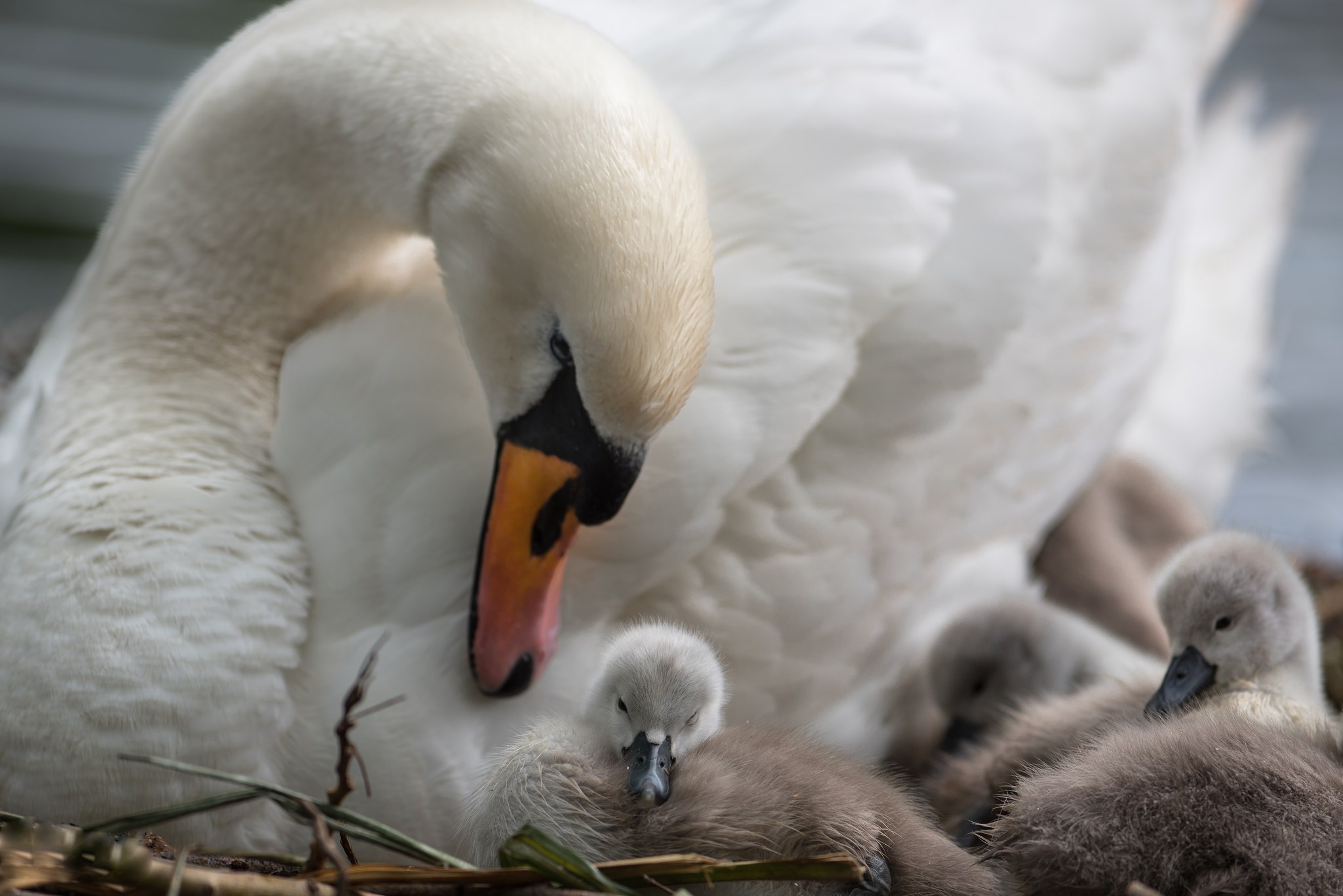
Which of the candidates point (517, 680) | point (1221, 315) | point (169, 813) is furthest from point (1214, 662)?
point (1221, 315)

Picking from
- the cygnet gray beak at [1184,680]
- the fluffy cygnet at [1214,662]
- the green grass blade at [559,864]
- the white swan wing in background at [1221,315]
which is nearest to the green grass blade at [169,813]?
the green grass blade at [559,864]

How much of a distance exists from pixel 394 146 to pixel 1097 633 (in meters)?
1.57

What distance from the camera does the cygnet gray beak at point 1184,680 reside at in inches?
84.0

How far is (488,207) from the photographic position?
6.63 feet

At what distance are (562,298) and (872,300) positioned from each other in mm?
597

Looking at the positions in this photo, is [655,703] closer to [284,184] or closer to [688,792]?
[688,792]

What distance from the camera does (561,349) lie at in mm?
1961

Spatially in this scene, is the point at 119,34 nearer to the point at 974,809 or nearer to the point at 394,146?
the point at 394,146

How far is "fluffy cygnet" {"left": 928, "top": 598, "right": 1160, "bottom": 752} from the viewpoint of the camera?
106 inches

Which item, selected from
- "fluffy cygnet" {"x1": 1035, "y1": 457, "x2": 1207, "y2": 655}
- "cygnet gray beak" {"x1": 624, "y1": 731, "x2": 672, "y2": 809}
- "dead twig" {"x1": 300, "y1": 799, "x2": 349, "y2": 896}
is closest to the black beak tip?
"cygnet gray beak" {"x1": 624, "y1": 731, "x2": 672, "y2": 809}

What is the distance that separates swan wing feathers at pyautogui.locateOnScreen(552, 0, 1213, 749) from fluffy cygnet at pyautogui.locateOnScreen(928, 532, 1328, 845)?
1.31 ft

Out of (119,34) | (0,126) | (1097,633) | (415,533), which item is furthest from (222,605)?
(119,34)

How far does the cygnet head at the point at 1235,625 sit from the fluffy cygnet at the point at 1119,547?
0.81m

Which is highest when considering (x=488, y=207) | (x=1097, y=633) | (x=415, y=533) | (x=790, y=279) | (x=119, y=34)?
(x=488, y=207)
